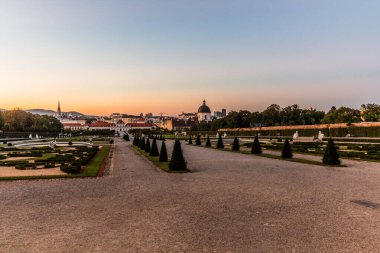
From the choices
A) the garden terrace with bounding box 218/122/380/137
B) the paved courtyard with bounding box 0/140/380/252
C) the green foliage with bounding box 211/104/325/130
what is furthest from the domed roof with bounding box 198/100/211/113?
the paved courtyard with bounding box 0/140/380/252

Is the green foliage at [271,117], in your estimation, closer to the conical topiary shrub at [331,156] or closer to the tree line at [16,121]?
the tree line at [16,121]

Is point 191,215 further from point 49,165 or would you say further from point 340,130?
point 340,130

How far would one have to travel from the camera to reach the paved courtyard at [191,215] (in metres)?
6.73

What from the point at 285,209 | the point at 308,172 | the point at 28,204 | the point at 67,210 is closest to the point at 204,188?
the point at 285,209

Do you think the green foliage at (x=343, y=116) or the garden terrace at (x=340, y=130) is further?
the green foliage at (x=343, y=116)

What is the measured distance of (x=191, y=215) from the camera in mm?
8797

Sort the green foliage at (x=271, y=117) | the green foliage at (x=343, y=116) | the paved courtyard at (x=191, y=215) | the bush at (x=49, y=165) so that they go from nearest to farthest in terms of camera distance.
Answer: the paved courtyard at (x=191, y=215), the bush at (x=49, y=165), the green foliage at (x=343, y=116), the green foliage at (x=271, y=117)

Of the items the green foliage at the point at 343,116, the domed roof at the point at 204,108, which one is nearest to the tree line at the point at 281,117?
the green foliage at the point at 343,116

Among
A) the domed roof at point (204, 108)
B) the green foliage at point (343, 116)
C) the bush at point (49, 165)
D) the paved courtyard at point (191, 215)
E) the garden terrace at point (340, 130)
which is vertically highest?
the domed roof at point (204, 108)

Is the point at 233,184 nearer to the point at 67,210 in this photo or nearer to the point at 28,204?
the point at 67,210

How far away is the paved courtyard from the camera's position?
22.1ft

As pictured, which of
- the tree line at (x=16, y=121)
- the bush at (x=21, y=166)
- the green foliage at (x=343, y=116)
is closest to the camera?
the bush at (x=21, y=166)

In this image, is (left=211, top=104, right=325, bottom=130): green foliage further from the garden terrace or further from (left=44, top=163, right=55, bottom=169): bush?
(left=44, top=163, right=55, bottom=169): bush

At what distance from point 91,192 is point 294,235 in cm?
760
